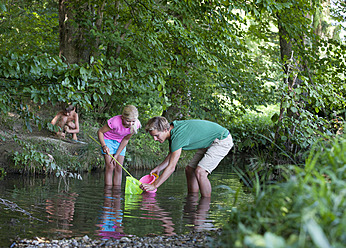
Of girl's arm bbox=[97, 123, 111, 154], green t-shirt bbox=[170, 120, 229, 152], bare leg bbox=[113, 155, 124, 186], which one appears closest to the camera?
green t-shirt bbox=[170, 120, 229, 152]

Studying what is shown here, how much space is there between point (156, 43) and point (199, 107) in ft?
16.4

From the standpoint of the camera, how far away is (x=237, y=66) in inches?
419

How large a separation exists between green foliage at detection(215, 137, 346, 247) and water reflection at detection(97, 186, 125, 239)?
1712 millimetres

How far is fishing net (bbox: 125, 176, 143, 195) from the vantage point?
19.8 feet

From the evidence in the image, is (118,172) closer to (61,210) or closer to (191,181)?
(191,181)

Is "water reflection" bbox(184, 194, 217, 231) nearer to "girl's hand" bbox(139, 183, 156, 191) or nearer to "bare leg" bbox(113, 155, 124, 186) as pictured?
"girl's hand" bbox(139, 183, 156, 191)

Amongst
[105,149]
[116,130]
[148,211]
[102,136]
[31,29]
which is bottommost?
[148,211]

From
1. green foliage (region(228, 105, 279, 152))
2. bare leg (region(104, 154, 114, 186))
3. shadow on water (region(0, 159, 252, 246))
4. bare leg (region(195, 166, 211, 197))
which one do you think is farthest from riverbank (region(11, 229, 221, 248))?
bare leg (region(104, 154, 114, 186))

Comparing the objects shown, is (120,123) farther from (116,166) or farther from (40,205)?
(40,205)

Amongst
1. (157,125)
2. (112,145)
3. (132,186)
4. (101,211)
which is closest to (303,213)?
(157,125)

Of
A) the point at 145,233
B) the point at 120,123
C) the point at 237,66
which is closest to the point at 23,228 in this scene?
the point at 145,233

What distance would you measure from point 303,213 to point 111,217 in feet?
10.6

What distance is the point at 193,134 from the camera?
214 inches

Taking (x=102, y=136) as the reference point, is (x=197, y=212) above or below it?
below
